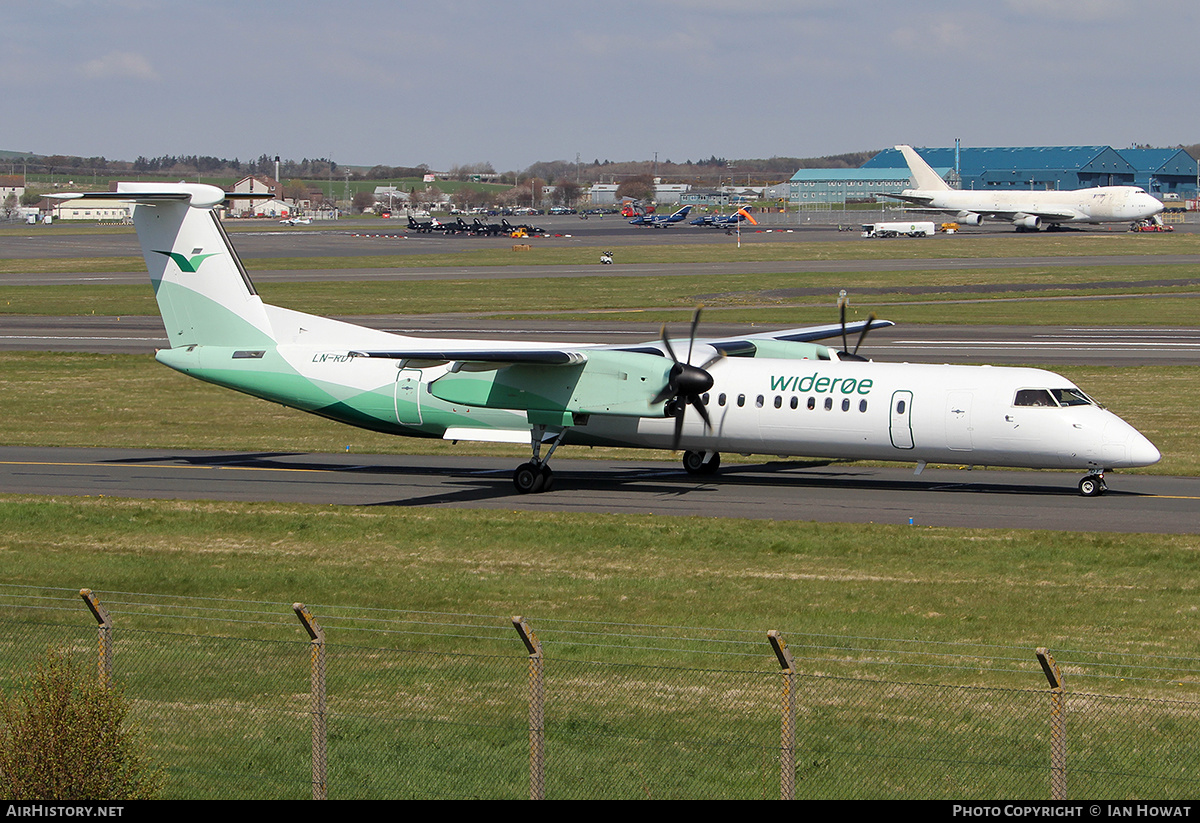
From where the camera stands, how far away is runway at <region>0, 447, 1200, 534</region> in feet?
84.7

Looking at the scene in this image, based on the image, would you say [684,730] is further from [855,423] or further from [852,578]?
[855,423]

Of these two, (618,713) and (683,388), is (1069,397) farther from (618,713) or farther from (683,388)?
(618,713)

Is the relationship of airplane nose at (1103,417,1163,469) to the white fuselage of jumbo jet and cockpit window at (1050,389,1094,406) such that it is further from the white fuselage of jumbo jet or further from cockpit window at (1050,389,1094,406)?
the white fuselage of jumbo jet

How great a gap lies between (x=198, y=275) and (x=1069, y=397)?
2084cm

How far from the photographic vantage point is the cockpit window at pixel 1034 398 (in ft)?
86.8

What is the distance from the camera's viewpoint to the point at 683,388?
2728 cm

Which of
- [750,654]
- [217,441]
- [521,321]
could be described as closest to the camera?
[750,654]

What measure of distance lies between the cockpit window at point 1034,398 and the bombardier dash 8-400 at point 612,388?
1.2 inches

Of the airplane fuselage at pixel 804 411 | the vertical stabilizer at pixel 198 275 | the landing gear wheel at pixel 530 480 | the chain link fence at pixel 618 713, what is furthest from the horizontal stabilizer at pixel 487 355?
the chain link fence at pixel 618 713

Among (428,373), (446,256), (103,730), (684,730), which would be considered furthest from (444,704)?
(446,256)

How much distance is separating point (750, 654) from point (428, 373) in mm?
15030

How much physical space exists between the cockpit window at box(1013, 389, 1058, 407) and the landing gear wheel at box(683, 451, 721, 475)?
25.1ft

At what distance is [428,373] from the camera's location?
30.0m

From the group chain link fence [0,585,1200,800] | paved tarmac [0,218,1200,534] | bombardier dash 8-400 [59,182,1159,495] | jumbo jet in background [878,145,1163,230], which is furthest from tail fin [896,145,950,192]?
chain link fence [0,585,1200,800]
